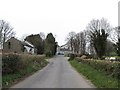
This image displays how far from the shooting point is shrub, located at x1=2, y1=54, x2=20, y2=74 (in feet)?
68.6

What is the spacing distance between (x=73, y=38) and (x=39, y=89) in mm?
105681

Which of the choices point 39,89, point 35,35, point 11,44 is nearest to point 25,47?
point 11,44

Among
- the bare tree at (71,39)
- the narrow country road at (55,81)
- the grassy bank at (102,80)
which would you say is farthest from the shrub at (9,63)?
the bare tree at (71,39)

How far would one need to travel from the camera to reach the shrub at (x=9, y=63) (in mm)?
20895

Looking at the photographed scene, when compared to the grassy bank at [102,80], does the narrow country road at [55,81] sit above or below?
below

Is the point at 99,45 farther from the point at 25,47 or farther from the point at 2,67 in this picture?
the point at 25,47

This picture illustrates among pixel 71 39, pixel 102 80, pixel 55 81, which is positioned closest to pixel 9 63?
pixel 55 81

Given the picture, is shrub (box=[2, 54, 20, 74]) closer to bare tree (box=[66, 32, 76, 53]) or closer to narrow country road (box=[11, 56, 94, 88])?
narrow country road (box=[11, 56, 94, 88])

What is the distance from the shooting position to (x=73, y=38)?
393 ft

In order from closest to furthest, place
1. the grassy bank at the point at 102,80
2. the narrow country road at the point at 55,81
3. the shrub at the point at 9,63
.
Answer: the grassy bank at the point at 102,80 → the narrow country road at the point at 55,81 → the shrub at the point at 9,63

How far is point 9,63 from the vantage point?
2211cm

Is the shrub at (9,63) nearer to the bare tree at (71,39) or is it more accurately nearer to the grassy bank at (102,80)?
the grassy bank at (102,80)

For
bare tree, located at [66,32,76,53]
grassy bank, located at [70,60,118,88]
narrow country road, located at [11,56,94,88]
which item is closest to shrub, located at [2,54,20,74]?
narrow country road, located at [11,56,94,88]

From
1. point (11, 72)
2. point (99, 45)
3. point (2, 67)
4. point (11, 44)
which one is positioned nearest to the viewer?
point (2, 67)
